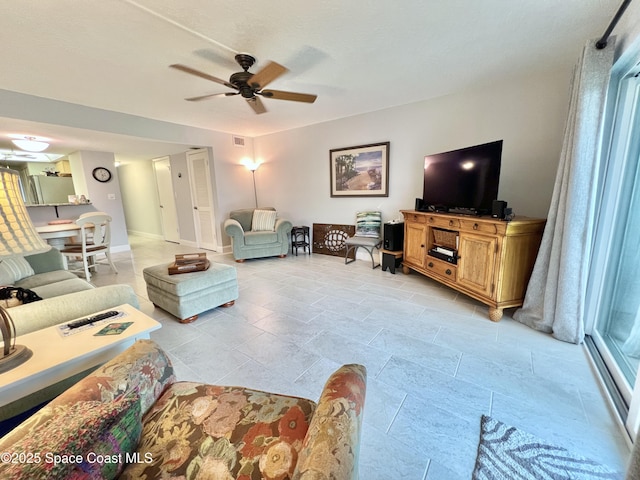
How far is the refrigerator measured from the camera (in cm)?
581

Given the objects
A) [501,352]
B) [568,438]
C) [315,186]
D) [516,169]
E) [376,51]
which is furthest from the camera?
[315,186]

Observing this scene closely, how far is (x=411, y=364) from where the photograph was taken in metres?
1.83

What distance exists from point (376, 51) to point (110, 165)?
5921 mm

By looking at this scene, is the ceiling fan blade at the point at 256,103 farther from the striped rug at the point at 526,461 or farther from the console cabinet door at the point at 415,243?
the striped rug at the point at 526,461

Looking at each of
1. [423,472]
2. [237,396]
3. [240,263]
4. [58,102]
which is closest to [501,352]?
[423,472]

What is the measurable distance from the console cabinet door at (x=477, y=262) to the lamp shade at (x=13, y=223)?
114 inches

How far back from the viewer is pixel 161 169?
20.9 ft

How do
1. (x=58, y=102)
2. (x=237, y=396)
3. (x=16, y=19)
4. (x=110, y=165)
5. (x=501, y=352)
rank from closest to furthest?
(x=237, y=396)
(x=16, y=19)
(x=501, y=352)
(x=58, y=102)
(x=110, y=165)

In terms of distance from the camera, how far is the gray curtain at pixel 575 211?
1.80 m

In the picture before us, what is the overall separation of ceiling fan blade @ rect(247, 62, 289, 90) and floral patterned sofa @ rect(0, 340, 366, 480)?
2.04m

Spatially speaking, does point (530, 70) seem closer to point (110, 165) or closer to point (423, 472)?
point (423, 472)

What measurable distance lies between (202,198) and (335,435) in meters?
5.64

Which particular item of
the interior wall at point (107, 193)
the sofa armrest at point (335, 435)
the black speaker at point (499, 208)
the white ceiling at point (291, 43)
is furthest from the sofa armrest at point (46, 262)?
the black speaker at point (499, 208)

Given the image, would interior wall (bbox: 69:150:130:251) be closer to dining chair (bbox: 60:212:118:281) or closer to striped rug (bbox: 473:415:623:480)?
dining chair (bbox: 60:212:118:281)
